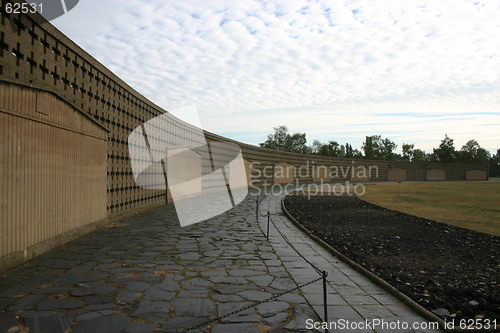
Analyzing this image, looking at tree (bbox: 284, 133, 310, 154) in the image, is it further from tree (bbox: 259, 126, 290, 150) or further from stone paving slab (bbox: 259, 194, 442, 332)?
stone paving slab (bbox: 259, 194, 442, 332)

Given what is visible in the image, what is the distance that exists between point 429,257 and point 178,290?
4.20 metres

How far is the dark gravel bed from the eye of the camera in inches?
144

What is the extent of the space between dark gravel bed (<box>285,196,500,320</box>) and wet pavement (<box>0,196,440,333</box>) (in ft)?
1.49

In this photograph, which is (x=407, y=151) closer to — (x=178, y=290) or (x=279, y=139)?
(x=279, y=139)

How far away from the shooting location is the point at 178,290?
379cm

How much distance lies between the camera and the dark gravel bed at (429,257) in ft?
12.0

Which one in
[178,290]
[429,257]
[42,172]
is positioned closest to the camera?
[178,290]

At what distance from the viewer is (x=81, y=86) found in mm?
6770

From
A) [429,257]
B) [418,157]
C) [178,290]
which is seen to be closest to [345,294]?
[178,290]

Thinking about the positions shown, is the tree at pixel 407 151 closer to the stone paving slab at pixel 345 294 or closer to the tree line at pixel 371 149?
the tree line at pixel 371 149

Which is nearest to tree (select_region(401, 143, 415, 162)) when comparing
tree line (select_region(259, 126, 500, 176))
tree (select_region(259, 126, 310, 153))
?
tree line (select_region(259, 126, 500, 176))

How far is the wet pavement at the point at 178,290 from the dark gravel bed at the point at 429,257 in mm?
453

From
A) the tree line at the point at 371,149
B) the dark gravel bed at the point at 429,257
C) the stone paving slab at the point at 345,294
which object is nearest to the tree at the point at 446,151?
the tree line at the point at 371,149

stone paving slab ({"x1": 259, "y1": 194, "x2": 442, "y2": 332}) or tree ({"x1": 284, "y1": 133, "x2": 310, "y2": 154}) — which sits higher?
tree ({"x1": 284, "y1": 133, "x2": 310, "y2": 154})
